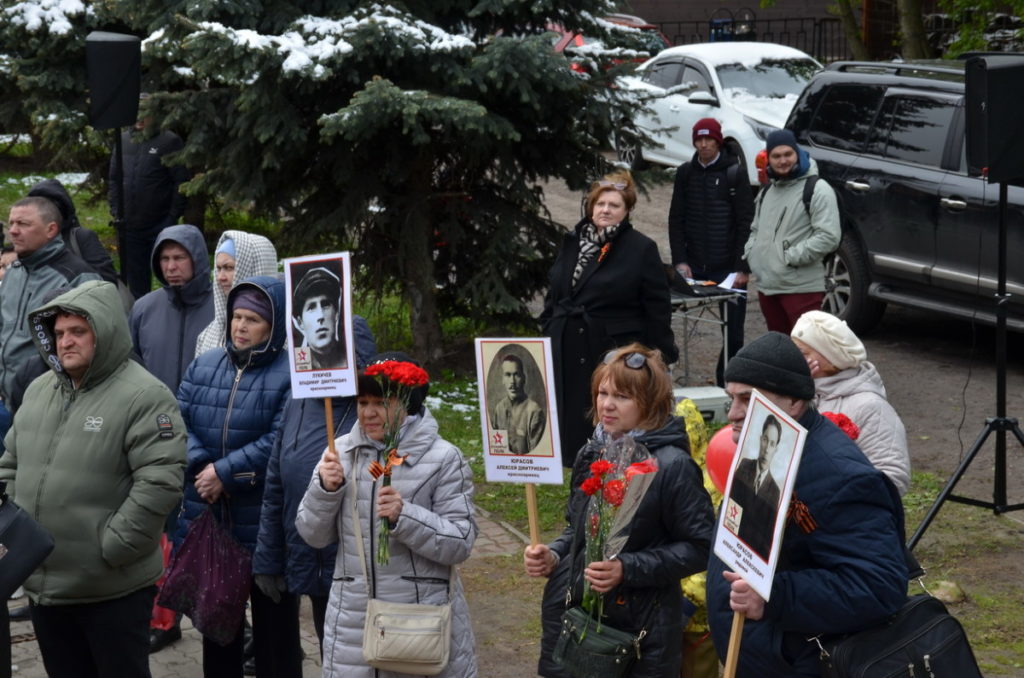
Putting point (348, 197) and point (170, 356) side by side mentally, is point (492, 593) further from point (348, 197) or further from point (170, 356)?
point (348, 197)

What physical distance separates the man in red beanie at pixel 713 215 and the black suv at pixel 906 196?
150 cm

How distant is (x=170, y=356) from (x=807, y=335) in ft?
10.2

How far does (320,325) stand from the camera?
→ 521 cm

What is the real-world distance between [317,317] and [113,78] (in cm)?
483

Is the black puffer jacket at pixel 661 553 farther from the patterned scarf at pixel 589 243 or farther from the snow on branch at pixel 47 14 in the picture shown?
the snow on branch at pixel 47 14

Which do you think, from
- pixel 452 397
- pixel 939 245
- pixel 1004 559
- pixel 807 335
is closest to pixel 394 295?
pixel 452 397

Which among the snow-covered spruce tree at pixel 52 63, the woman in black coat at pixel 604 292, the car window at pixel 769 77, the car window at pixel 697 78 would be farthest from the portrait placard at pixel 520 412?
the car window at pixel 769 77

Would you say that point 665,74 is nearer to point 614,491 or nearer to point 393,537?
point 393,537

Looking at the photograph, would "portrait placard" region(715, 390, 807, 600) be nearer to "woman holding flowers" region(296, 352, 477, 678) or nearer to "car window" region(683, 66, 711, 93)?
"woman holding flowers" region(296, 352, 477, 678)

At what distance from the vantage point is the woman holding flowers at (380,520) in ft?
16.1

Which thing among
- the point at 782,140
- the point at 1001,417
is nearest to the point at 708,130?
the point at 782,140

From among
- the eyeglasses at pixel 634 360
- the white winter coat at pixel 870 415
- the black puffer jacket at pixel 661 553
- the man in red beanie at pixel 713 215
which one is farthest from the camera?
the man in red beanie at pixel 713 215

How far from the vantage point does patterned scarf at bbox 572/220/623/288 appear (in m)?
7.82

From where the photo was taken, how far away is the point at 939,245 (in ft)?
36.5
